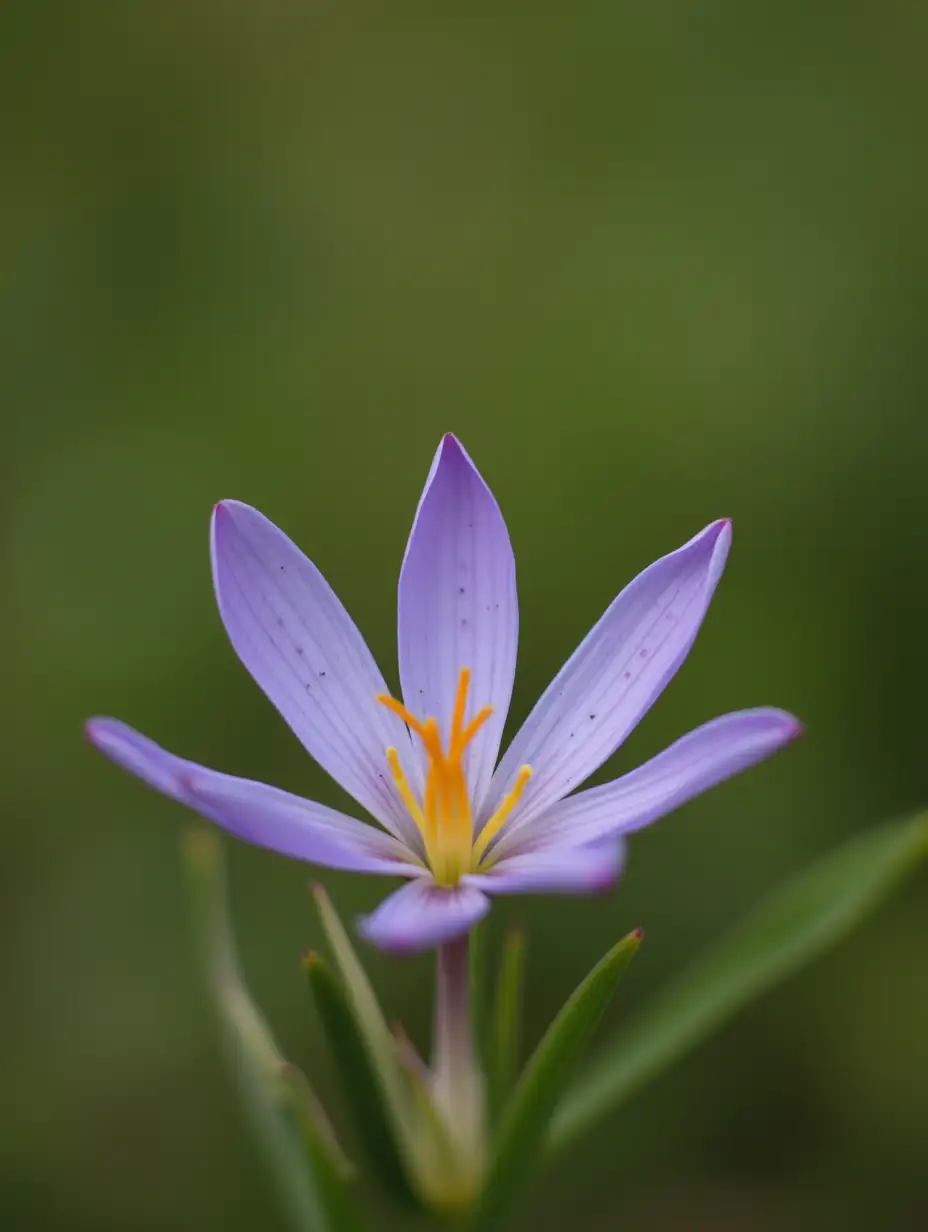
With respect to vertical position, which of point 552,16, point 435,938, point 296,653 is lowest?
point 435,938

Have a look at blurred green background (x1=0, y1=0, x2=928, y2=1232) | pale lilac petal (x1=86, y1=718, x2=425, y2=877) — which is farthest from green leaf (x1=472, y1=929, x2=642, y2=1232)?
blurred green background (x1=0, y1=0, x2=928, y2=1232)

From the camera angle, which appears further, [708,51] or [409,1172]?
[708,51]

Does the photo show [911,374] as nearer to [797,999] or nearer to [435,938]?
[797,999]

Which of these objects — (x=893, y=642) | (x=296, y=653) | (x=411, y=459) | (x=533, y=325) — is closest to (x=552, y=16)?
(x=533, y=325)

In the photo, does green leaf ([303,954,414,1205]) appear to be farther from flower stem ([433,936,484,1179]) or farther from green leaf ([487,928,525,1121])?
green leaf ([487,928,525,1121])

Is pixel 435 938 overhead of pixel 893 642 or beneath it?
overhead

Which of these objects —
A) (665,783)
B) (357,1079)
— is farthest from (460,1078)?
(665,783)

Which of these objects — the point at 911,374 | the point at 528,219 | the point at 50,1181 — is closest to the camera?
the point at 50,1181

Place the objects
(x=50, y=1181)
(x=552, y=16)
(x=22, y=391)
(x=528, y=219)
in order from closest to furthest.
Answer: (x=50, y=1181) → (x=22, y=391) → (x=528, y=219) → (x=552, y=16)
